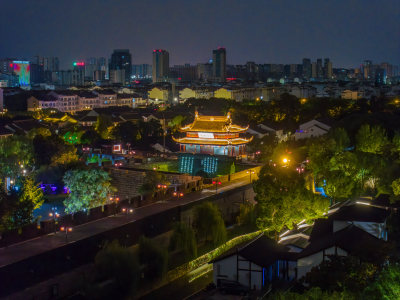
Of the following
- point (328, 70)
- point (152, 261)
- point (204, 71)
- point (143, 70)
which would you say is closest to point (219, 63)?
point (204, 71)

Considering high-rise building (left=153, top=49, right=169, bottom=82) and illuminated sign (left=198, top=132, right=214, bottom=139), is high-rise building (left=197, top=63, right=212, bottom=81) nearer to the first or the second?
high-rise building (left=153, top=49, right=169, bottom=82)

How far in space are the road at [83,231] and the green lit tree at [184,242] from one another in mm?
708

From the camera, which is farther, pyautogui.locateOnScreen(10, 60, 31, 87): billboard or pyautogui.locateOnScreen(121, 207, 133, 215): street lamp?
pyautogui.locateOnScreen(10, 60, 31, 87): billboard

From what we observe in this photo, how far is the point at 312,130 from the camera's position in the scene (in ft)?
67.6

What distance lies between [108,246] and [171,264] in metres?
1.34

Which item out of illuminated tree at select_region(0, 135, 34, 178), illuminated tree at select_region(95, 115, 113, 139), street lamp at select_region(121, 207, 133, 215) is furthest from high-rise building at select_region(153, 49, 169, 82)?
street lamp at select_region(121, 207, 133, 215)

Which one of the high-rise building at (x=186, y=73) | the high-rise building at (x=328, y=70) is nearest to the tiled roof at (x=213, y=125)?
the high-rise building at (x=186, y=73)

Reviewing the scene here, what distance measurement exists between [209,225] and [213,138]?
19.5 feet

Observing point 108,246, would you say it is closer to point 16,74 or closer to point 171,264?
point 171,264

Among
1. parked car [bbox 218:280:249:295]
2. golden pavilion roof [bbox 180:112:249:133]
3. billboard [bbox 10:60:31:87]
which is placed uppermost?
billboard [bbox 10:60:31:87]

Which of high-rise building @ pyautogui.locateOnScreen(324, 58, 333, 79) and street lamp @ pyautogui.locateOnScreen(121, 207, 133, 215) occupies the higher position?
high-rise building @ pyautogui.locateOnScreen(324, 58, 333, 79)

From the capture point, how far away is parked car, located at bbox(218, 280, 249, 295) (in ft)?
25.9

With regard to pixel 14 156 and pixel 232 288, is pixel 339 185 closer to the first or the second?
pixel 232 288

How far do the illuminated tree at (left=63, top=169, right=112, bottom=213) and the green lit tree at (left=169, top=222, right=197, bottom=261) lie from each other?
257 cm
